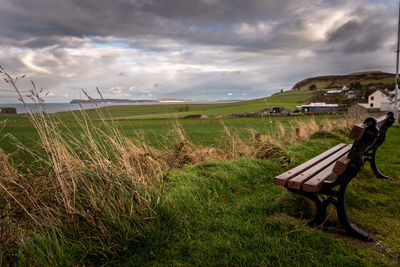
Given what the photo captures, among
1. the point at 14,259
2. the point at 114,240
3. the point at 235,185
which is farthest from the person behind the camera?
the point at 235,185

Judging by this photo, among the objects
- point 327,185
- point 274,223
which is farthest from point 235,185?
point 327,185

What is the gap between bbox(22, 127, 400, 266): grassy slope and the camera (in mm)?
2248

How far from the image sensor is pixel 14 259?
7.06 feet

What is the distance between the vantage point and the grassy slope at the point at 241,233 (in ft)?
7.38

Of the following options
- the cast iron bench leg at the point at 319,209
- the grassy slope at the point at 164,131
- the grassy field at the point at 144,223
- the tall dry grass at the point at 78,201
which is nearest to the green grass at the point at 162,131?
the grassy slope at the point at 164,131

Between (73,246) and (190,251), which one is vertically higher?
(73,246)

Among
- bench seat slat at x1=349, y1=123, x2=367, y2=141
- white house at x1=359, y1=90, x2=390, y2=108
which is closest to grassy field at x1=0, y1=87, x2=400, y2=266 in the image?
bench seat slat at x1=349, y1=123, x2=367, y2=141

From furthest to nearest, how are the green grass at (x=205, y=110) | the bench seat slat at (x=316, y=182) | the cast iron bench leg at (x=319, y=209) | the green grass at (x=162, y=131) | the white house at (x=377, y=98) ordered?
the green grass at (x=205, y=110) → the white house at (x=377, y=98) → the green grass at (x=162, y=131) → the cast iron bench leg at (x=319, y=209) → the bench seat slat at (x=316, y=182)

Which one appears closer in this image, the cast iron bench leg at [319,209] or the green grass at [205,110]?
the cast iron bench leg at [319,209]

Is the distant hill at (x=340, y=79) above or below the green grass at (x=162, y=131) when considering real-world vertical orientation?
above

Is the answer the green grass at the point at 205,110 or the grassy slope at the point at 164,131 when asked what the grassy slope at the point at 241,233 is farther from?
the green grass at the point at 205,110

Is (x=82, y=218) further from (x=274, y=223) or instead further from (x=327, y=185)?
(x=327, y=185)

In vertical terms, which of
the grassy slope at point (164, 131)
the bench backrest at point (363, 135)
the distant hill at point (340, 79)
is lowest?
the grassy slope at point (164, 131)

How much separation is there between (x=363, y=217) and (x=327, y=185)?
1.02 metres
